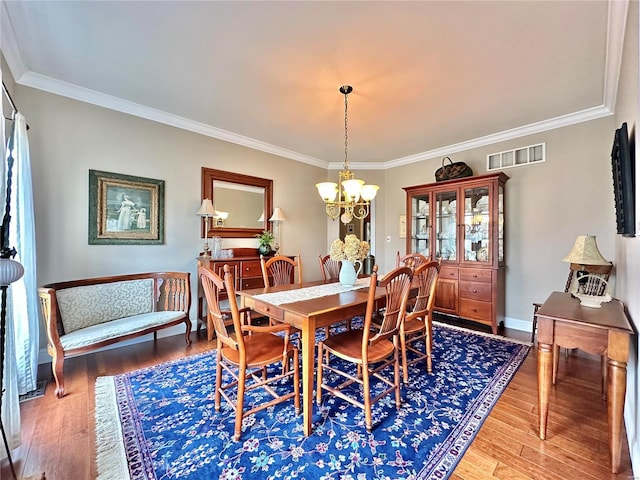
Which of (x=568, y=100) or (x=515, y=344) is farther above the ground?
(x=568, y=100)

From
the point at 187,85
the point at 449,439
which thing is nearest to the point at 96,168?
the point at 187,85

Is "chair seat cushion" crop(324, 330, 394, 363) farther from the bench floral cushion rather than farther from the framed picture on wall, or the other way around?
the framed picture on wall

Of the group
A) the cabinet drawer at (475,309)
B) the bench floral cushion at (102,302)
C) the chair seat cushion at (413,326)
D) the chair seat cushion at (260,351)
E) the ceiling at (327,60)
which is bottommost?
the cabinet drawer at (475,309)

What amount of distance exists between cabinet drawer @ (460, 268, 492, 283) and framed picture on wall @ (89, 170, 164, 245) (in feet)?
13.1

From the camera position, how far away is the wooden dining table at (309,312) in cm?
165

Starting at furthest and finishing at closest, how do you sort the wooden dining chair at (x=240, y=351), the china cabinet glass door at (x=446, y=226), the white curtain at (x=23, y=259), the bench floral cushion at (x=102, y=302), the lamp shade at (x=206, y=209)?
the china cabinet glass door at (x=446, y=226)
the lamp shade at (x=206, y=209)
the bench floral cushion at (x=102, y=302)
the white curtain at (x=23, y=259)
the wooden dining chair at (x=240, y=351)

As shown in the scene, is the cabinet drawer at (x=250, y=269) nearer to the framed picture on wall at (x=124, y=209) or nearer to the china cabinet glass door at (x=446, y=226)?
A: the framed picture on wall at (x=124, y=209)

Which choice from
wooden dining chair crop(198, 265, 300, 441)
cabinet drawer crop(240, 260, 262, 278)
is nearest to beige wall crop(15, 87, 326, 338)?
cabinet drawer crop(240, 260, 262, 278)

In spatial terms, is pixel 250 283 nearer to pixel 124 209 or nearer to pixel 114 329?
pixel 114 329

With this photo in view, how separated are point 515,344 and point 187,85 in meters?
4.47

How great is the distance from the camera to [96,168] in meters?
2.92

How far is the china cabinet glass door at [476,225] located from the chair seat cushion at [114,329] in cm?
379

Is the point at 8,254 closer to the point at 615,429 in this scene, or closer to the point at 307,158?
the point at 615,429

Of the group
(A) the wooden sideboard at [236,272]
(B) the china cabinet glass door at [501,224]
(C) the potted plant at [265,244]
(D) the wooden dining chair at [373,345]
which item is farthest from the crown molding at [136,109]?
(B) the china cabinet glass door at [501,224]
